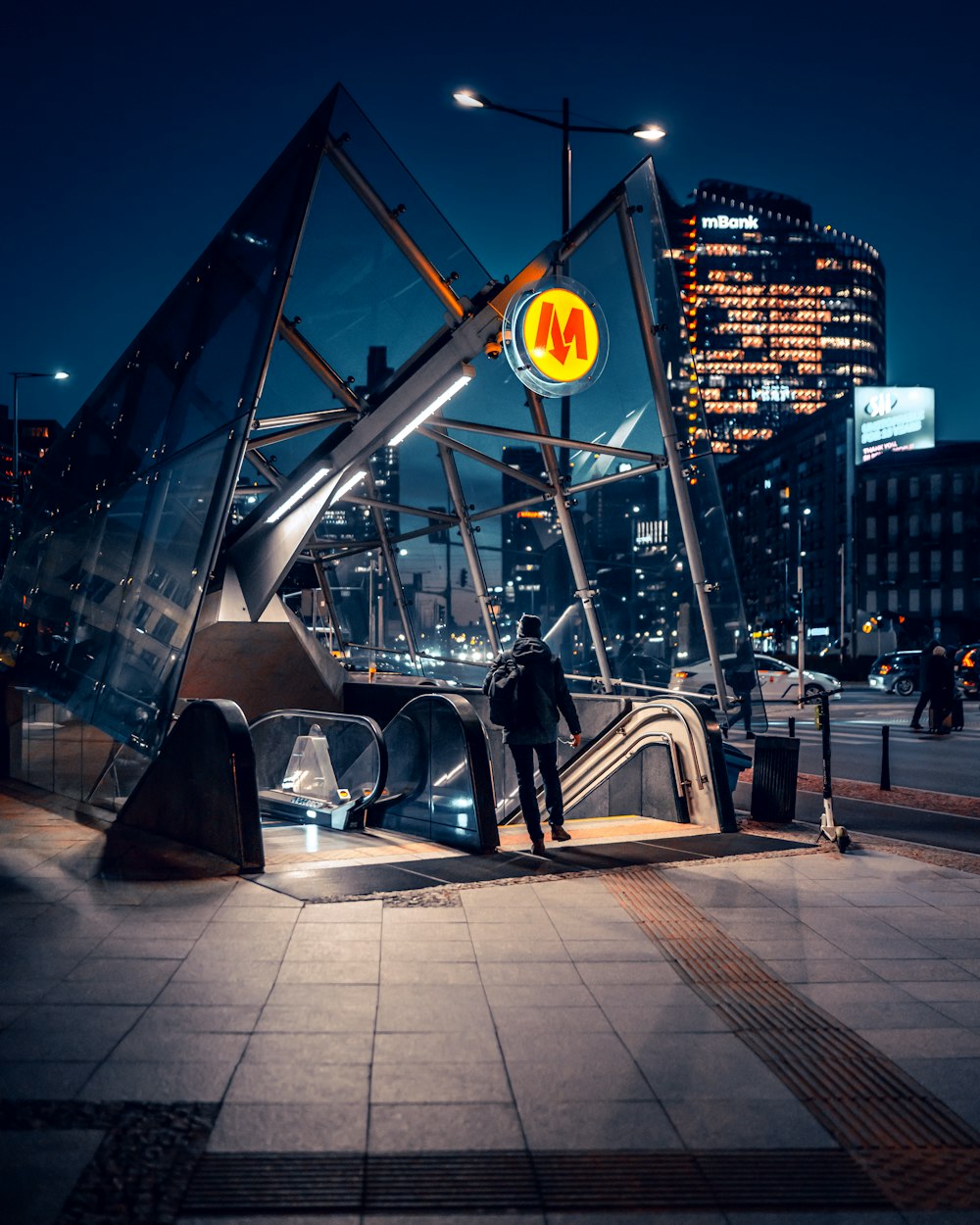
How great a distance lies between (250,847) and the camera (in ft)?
23.8

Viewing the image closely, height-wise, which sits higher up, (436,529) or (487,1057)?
(436,529)

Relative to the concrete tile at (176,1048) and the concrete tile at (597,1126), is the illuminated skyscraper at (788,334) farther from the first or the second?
the concrete tile at (597,1126)

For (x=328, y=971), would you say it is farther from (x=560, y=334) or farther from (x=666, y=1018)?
(x=560, y=334)

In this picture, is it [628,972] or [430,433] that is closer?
[628,972]

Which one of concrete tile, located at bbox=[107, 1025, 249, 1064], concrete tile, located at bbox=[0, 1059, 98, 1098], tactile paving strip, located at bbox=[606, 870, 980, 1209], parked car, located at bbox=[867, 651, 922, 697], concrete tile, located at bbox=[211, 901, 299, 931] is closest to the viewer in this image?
tactile paving strip, located at bbox=[606, 870, 980, 1209]

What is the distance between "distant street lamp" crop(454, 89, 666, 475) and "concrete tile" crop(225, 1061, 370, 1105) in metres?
11.2

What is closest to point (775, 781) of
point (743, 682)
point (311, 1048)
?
point (743, 682)

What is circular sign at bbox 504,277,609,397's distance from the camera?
425 inches

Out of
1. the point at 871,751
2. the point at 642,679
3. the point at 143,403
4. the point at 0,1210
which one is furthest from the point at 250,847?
the point at 871,751

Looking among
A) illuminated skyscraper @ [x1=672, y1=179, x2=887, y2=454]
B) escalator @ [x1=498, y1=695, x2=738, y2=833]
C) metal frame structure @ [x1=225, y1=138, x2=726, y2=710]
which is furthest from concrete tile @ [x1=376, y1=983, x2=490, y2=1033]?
illuminated skyscraper @ [x1=672, y1=179, x2=887, y2=454]

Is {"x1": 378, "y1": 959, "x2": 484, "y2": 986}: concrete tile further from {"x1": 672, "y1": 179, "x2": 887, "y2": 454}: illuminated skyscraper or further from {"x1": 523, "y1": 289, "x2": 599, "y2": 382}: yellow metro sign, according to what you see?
{"x1": 672, "y1": 179, "x2": 887, "y2": 454}: illuminated skyscraper

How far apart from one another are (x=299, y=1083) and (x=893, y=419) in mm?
102406

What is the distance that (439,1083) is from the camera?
145 inches

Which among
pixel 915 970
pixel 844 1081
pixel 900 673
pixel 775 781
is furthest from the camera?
pixel 900 673
